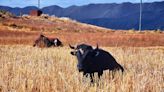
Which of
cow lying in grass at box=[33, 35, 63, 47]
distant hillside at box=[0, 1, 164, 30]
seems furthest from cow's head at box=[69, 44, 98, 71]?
distant hillside at box=[0, 1, 164, 30]

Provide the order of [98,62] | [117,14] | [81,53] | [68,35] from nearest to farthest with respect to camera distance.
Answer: [81,53], [98,62], [68,35], [117,14]

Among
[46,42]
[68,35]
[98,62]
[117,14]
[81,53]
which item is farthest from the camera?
[117,14]

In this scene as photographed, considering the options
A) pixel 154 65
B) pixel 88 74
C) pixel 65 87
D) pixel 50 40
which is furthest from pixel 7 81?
pixel 50 40

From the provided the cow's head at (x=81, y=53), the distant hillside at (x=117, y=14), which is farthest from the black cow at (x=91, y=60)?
the distant hillside at (x=117, y=14)

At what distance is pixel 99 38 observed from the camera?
105 feet

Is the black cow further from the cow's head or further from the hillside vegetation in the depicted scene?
the hillside vegetation

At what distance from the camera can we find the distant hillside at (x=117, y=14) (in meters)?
94.2

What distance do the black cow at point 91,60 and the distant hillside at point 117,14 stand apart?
74388 mm

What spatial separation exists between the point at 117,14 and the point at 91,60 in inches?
3911

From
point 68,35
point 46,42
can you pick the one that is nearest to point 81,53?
point 46,42

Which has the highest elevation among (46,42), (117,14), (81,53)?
(81,53)

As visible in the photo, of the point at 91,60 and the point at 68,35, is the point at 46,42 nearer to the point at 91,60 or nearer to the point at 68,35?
the point at 68,35

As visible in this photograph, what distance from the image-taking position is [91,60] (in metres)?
10.7

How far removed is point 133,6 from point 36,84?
333 feet
